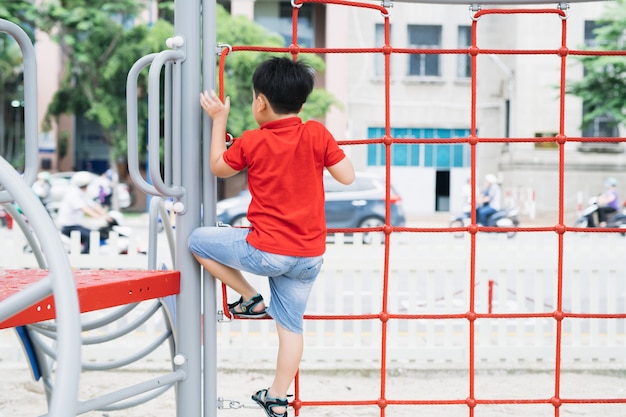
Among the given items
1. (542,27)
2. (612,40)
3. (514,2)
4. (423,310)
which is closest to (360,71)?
(542,27)

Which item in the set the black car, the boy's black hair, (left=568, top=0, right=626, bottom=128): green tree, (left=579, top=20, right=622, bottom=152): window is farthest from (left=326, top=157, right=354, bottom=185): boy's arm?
(left=579, top=20, right=622, bottom=152): window

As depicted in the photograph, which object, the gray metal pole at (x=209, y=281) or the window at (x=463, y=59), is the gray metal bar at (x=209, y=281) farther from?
the window at (x=463, y=59)

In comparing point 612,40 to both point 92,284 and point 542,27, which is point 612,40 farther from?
point 92,284

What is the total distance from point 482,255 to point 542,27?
59.9 feet

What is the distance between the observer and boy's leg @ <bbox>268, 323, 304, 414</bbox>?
→ 2391mm

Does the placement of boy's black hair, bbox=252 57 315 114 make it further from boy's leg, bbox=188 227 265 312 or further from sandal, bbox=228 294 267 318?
sandal, bbox=228 294 267 318

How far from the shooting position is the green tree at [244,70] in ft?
60.2

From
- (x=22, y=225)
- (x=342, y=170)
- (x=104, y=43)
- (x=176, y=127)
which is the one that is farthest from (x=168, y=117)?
(x=104, y=43)

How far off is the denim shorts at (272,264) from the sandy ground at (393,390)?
146cm

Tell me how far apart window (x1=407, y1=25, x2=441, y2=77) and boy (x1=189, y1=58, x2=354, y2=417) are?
20435 millimetres

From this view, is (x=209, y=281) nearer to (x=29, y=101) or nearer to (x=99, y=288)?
(x=99, y=288)

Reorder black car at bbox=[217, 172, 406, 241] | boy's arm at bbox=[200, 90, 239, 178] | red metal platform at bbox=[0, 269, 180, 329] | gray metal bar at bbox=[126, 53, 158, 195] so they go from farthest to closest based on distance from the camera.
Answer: black car at bbox=[217, 172, 406, 241] → boy's arm at bbox=[200, 90, 239, 178] → gray metal bar at bbox=[126, 53, 158, 195] → red metal platform at bbox=[0, 269, 180, 329]

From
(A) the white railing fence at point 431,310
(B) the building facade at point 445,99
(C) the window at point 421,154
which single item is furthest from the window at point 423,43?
(A) the white railing fence at point 431,310

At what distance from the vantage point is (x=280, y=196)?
2.33 metres
